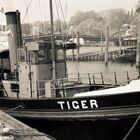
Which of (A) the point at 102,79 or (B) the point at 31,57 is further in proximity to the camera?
(A) the point at 102,79

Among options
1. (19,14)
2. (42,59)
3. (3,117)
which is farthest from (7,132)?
(19,14)

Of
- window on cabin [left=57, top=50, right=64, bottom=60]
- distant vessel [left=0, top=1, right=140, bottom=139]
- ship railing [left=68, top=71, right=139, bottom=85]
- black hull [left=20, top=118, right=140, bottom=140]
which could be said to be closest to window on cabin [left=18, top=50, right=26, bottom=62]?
distant vessel [left=0, top=1, right=140, bottom=139]

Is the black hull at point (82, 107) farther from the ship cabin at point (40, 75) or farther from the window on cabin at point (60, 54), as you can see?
the window on cabin at point (60, 54)

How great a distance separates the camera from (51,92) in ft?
44.3

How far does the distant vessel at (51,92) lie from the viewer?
1118 cm

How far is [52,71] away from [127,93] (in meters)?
4.45

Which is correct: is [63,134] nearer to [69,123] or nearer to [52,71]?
[69,123]

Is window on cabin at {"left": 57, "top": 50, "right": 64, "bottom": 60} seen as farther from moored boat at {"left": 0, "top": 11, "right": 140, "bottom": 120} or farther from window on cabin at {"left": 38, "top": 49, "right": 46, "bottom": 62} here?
window on cabin at {"left": 38, "top": 49, "right": 46, "bottom": 62}

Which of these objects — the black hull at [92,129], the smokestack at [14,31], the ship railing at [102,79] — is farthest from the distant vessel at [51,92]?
the ship railing at [102,79]

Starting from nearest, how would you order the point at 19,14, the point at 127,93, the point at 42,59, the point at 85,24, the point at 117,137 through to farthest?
the point at 127,93, the point at 117,137, the point at 42,59, the point at 19,14, the point at 85,24

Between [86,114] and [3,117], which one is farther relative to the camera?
[86,114]

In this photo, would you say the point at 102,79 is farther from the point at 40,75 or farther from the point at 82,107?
the point at 82,107

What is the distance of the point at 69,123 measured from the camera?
1203cm

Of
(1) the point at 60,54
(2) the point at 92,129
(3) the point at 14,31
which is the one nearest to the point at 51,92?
(1) the point at 60,54
